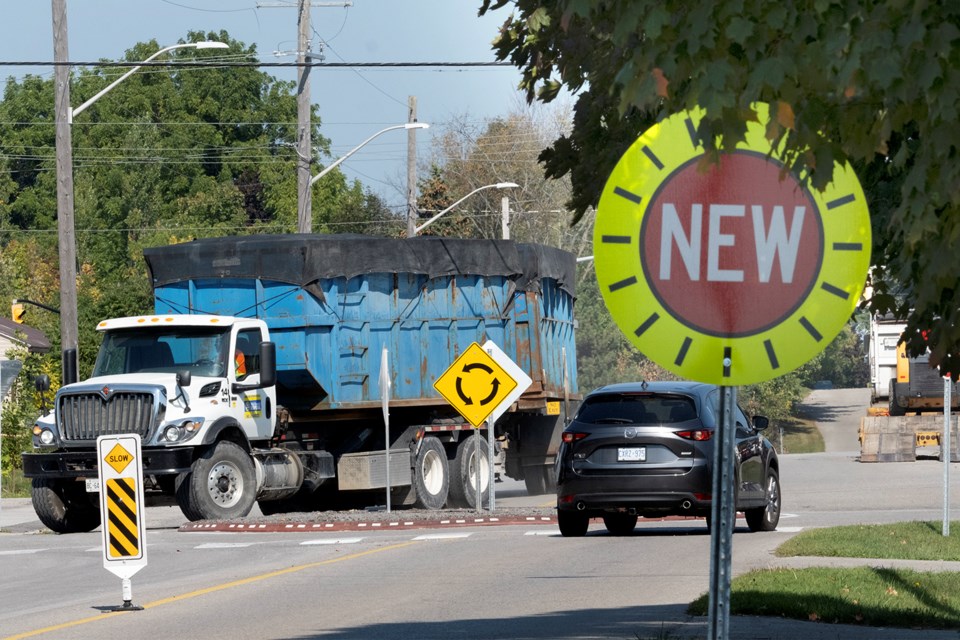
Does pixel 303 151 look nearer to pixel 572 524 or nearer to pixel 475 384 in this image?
pixel 475 384

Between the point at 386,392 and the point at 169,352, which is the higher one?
the point at 169,352

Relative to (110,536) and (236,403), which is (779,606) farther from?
(236,403)

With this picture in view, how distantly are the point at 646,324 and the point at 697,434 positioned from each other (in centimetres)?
1281

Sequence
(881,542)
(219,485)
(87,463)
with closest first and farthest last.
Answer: (881,542), (87,463), (219,485)

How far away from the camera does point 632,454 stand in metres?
18.2

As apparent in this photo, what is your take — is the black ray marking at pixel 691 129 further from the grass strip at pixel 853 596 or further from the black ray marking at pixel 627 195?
the grass strip at pixel 853 596

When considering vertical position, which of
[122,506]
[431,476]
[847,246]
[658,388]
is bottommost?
[431,476]

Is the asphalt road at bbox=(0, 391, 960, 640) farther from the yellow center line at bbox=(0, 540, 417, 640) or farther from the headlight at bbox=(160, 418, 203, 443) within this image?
the headlight at bbox=(160, 418, 203, 443)

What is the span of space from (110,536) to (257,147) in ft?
281

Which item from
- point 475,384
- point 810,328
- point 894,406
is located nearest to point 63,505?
point 475,384

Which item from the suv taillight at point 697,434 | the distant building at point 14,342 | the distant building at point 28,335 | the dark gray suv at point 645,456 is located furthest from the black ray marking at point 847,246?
the distant building at point 28,335

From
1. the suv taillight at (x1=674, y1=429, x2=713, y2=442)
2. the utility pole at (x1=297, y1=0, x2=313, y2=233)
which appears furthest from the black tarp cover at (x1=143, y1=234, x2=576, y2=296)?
the suv taillight at (x1=674, y1=429, x2=713, y2=442)

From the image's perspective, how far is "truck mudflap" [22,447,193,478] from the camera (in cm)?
2253

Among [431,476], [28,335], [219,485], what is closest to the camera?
[219,485]
